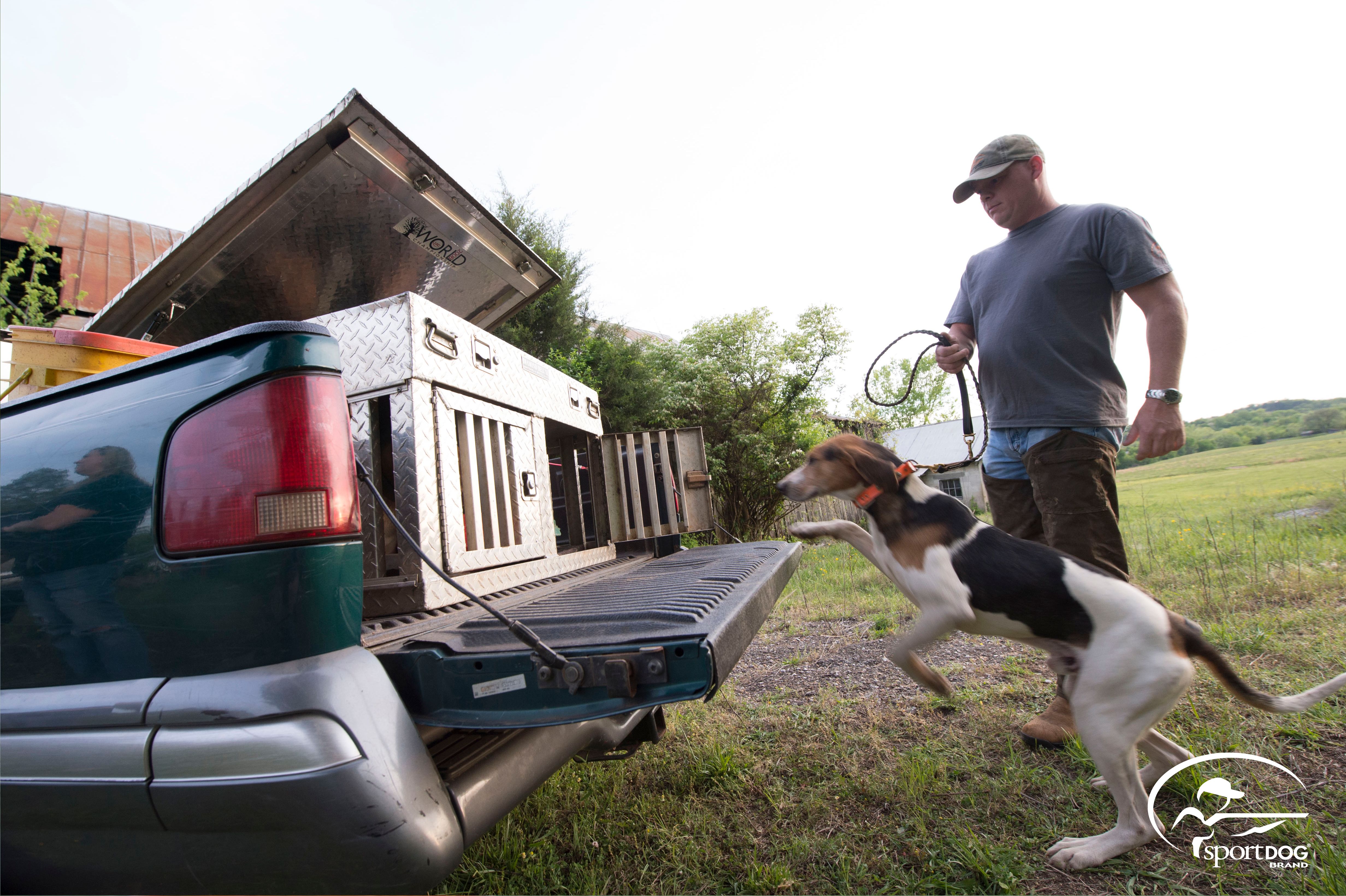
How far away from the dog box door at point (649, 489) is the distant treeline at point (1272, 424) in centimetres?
954

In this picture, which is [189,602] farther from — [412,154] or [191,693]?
[412,154]

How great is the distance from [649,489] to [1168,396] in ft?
8.39

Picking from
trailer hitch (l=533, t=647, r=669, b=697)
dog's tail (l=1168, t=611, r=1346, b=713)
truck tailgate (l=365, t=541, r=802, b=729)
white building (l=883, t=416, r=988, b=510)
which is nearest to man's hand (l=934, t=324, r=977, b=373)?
dog's tail (l=1168, t=611, r=1346, b=713)

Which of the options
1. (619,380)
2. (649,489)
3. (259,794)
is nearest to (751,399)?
(619,380)

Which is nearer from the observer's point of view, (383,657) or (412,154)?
(383,657)

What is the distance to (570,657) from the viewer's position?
4.06 feet

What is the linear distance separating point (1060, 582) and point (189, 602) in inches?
81.5

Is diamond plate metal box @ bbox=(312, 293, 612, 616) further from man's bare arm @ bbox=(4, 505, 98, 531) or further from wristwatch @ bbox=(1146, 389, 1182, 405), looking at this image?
wristwatch @ bbox=(1146, 389, 1182, 405)

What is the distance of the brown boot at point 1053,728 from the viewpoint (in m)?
2.38

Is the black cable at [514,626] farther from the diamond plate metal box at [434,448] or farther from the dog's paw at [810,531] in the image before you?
the dog's paw at [810,531]

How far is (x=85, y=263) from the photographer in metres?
9.13

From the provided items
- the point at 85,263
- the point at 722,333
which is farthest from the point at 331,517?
the point at 722,333

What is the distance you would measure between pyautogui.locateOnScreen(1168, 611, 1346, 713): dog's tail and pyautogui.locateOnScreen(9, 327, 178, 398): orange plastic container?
9.42 ft

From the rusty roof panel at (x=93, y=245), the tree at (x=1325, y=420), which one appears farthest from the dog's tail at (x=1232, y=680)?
the tree at (x=1325, y=420)
